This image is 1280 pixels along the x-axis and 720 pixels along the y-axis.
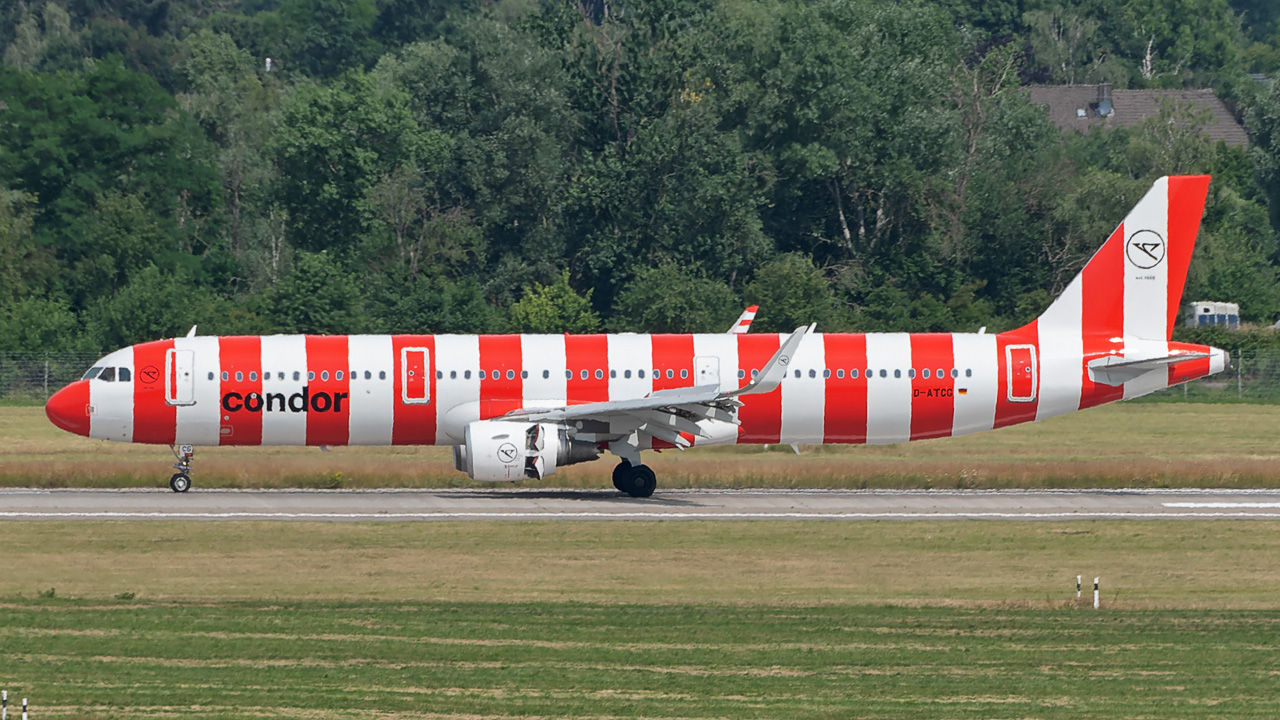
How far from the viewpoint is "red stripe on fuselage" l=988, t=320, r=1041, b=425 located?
143 feet

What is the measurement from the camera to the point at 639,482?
42531 millimetres

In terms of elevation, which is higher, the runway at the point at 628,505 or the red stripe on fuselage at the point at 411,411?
the red stripe on fuselage at the point at 411,411

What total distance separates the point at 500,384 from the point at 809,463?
1084cm

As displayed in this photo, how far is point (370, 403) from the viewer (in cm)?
4234

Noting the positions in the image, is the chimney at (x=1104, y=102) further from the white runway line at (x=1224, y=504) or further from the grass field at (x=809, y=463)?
the white runway line at (x=1224, y=504)

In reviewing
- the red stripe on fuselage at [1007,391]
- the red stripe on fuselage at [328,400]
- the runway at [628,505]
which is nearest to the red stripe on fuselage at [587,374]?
the runway at [628,505]

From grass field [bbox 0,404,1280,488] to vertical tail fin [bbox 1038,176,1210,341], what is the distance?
4.47 m

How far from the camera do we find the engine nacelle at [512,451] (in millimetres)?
40281

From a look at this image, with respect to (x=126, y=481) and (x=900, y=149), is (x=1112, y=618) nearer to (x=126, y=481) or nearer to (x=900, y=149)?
(x=126, y=481)

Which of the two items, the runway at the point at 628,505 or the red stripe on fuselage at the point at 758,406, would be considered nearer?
the runway at the point at 628,505

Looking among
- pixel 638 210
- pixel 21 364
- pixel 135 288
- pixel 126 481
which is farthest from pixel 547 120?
pixel 126 481

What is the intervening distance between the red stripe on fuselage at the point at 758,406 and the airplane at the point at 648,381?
0.15 feet

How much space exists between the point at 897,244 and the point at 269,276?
32138 millimetres

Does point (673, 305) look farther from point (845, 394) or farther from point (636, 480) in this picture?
point (636, 480)
